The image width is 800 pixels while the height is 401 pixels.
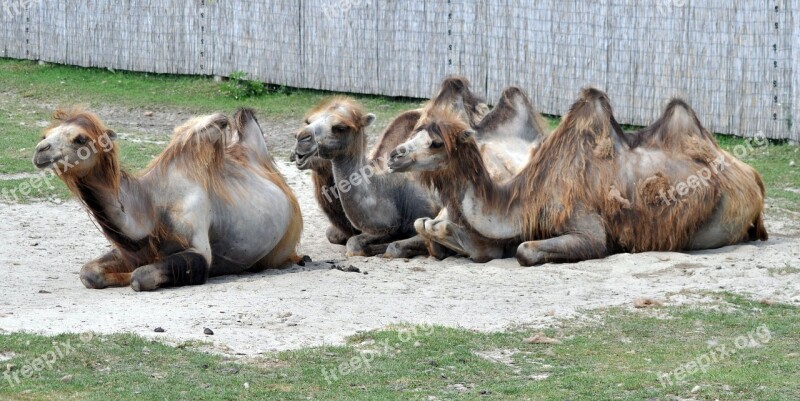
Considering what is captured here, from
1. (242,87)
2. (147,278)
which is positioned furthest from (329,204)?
(242,87)

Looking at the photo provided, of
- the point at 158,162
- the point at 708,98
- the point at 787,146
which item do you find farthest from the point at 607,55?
the point at 158,162

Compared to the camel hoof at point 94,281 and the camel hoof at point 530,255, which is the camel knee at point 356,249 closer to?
the camel hoof at point 530,255

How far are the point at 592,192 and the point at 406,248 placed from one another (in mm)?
1666

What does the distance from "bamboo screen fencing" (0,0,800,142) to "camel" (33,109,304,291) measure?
754 centimetres

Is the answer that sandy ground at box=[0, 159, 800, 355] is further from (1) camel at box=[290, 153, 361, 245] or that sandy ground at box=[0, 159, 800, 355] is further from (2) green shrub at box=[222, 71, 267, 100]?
(2) green shrub at box=[222, 71, 267, 100]

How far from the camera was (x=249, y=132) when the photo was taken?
11414mm

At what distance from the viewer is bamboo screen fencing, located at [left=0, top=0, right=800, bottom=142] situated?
54.2 feet

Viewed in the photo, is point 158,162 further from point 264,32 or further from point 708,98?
point 264,32

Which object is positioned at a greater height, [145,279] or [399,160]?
[399,160]

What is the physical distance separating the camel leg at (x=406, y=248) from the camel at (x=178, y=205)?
890mm

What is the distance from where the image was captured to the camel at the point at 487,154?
1076cm

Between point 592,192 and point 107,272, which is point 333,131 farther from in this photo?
point 107,272

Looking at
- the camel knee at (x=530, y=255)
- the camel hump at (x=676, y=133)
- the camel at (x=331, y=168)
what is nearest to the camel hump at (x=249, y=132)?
the camel at (x=331, y=168)

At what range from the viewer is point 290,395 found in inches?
283
